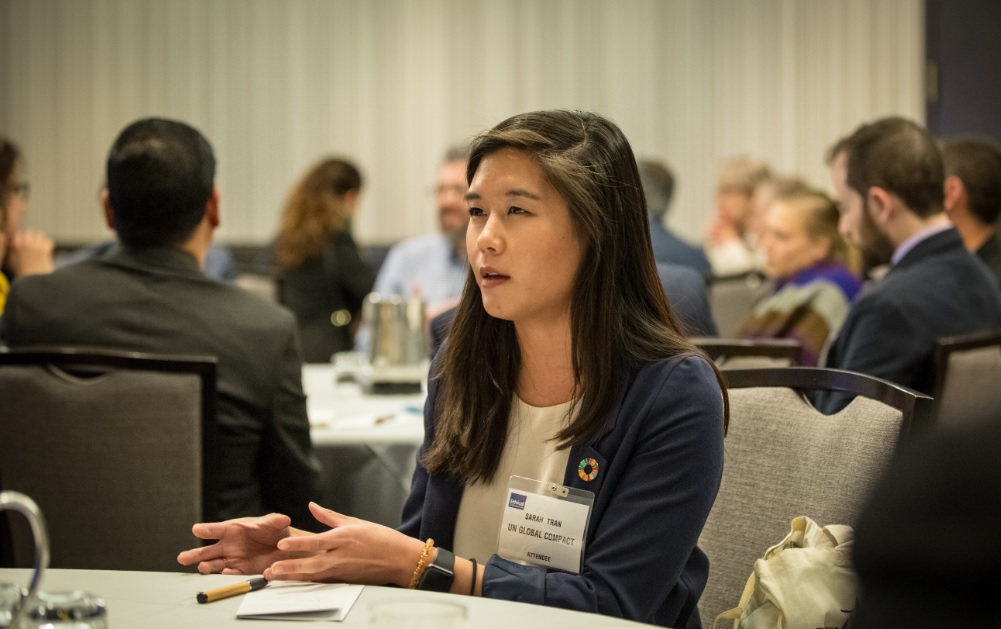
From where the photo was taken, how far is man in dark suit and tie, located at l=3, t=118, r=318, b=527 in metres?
2.54

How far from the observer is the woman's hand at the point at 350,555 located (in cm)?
150

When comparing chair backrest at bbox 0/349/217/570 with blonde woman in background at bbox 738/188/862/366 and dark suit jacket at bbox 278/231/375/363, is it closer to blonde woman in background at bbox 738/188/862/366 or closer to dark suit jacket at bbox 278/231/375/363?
blonde woman in background at bbox 738/188/862/366

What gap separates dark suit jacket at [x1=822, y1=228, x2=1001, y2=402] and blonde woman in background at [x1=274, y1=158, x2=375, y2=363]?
3120 mm

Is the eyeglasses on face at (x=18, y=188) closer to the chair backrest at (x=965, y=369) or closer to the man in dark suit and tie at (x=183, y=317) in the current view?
the man in dark suit and tie at (x=183, y=317)

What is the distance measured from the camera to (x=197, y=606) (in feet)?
4.60

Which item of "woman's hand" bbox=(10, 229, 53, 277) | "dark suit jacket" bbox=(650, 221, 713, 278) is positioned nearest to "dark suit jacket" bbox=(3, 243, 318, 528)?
"woman's hand" bbox=(10, 229, 53, 277)

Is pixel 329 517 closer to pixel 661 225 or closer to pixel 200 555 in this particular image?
pixel 200 555

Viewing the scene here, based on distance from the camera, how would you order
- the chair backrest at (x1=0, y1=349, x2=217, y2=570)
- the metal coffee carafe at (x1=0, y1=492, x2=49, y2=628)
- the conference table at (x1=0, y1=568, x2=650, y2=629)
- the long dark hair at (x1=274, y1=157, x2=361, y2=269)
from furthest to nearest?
the long dark hair at (x1=274, y1=157, x2=361, y2=269) < the chair backrest at (x1=0, y1=349, x2=217, y2=570) < the conference table at (x1=0, y1=568, x2=650, y2=629) < the metal coffee carafe at (x1=0, y1=492, x2=49, y2=628)

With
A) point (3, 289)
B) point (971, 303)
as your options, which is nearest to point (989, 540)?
point (971, 303)

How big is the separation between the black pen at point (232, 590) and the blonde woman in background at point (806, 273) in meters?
2.93

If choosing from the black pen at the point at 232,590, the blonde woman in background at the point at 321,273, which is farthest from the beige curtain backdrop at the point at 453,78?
the black pen at the point at 232,590

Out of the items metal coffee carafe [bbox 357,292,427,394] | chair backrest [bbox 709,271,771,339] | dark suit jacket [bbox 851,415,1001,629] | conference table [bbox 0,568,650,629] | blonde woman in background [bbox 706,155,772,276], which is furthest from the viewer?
blonde woman in background [bbox 706,155,772,276]

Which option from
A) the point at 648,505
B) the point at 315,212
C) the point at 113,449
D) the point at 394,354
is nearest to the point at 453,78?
the point at 315,212

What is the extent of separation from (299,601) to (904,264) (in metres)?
2.38
